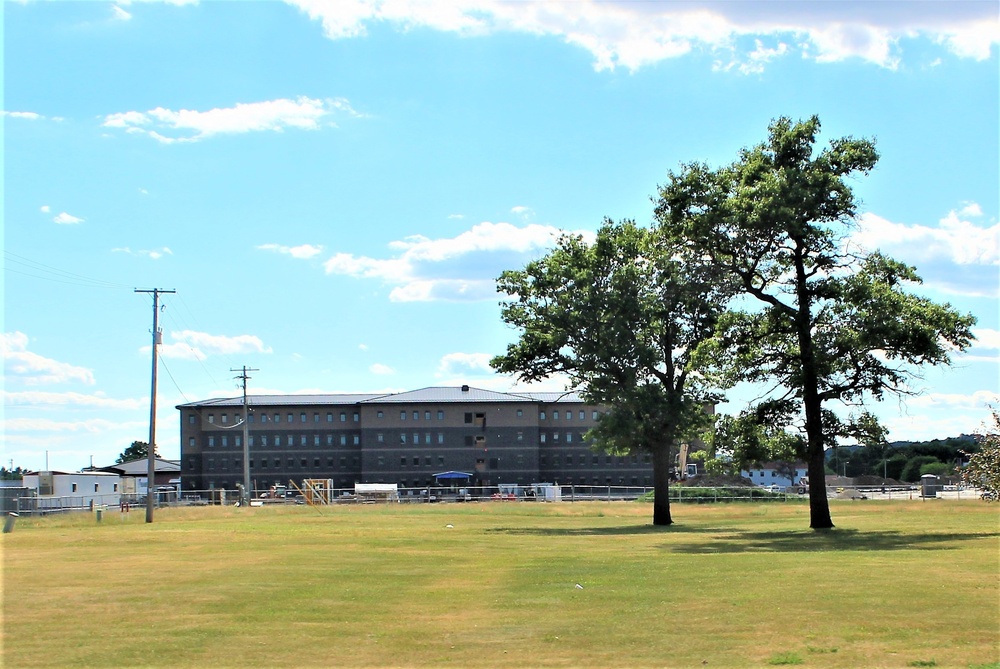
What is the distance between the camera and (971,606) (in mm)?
16375

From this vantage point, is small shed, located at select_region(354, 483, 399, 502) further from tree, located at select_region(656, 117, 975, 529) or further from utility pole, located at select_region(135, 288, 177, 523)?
tree, located at select_region(656, 117, 975, 529)

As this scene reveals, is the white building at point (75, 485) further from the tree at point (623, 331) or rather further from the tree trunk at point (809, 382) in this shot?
the tree trunk at point (809, 382)

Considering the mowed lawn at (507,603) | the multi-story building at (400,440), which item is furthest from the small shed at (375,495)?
the mowed lawn at (507,603)

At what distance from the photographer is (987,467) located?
33531 mm

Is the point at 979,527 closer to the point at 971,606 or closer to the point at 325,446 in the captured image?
the point at 971,606

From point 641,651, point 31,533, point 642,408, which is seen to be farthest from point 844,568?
point 31,533

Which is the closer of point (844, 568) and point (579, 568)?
point (844, 568)

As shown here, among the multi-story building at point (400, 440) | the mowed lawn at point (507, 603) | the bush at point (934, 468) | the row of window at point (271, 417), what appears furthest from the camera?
the bush at point (934, 468)

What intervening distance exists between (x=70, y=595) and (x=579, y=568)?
1103 centimetres

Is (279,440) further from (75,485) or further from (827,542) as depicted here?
(827,542)

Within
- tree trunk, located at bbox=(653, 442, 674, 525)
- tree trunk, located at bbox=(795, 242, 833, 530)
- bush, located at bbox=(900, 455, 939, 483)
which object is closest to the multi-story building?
bush, located at bbox=(900, 455, 939, 483)

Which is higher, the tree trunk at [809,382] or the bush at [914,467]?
the tree trunk at [809,382]

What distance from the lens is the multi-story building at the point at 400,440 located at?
448ft

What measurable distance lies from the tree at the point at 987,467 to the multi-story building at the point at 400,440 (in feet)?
334
